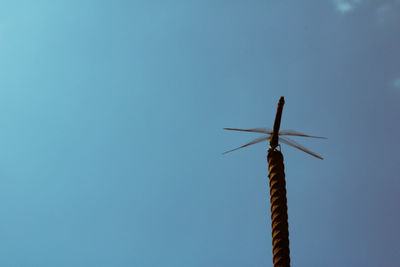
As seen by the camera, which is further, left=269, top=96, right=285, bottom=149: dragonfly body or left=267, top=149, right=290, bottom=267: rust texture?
left=269, top=96, right=285, bottom=149: dragonfly body

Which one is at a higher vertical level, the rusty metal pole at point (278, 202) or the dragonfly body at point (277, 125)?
the dragonfly body at point (277, 125)

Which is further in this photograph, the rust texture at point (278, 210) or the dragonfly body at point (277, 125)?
the dragonfly body at point (277, 125)

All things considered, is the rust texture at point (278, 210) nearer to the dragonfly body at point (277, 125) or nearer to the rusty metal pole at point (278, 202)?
the rusty metal pole at point (278, 202)

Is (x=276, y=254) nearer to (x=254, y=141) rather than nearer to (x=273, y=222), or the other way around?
(x=273, y=222)

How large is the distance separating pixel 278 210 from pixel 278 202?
1.05 ft

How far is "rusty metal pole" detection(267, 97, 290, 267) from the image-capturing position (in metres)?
14.2

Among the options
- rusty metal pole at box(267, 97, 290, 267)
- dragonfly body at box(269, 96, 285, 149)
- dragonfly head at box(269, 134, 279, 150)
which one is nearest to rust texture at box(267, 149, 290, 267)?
rusty metal pole at box(267, 97, 290, 267)

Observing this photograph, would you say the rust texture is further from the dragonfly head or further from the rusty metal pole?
the dragonfly head

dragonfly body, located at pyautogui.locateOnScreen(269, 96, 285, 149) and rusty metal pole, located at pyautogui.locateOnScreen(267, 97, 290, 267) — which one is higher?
dragonfly body, located at pyautogui.locateOnScreen(269, 96, 285, 149)

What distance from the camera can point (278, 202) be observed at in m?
15.0

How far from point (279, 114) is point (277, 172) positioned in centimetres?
270

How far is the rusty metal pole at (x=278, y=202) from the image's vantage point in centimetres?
1422

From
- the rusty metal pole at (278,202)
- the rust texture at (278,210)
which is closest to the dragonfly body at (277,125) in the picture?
the rusty metal pole at (278,202)

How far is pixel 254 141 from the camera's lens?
56.7 feet
